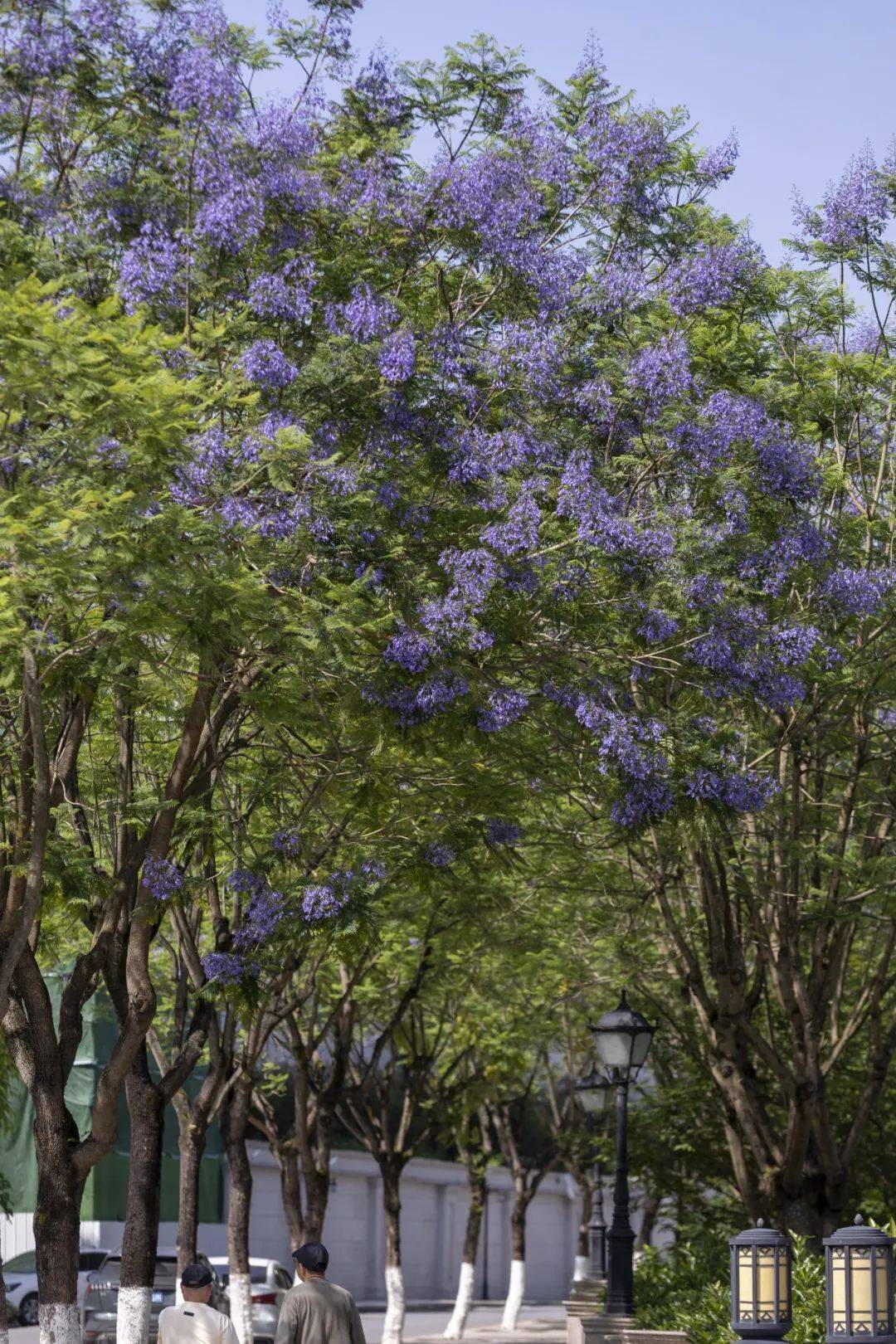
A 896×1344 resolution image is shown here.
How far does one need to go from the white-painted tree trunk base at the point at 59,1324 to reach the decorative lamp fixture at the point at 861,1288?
18.4 feet

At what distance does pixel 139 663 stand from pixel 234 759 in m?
3.82

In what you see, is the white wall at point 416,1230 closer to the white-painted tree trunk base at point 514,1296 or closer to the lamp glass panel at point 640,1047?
the white-painted tree trunk base at point 514,1296

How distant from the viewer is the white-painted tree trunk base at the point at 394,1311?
2439 cm

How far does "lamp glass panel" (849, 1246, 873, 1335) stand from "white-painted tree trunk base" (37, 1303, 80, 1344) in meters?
5.67

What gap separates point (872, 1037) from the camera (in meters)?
17.9

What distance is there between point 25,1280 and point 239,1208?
13.3 metres

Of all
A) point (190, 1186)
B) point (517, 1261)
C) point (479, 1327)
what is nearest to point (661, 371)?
point (190, 1186)

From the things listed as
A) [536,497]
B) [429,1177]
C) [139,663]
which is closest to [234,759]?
[139,663]

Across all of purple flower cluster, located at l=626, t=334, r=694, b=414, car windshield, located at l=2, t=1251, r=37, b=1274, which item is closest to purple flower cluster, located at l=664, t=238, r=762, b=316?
purple flower cluster, located at l=626, t=334, r=694, b=414

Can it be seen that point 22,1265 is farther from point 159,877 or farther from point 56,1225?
point 159,877

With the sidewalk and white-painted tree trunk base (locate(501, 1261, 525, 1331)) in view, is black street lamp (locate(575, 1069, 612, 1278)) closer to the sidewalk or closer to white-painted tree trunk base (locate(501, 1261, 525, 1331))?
the sidewalk

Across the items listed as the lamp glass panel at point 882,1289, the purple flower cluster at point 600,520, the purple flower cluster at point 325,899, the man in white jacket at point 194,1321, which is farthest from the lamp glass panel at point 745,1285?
the purple flower cluster at point 600,520

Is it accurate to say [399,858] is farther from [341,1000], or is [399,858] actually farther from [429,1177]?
[429,1177]

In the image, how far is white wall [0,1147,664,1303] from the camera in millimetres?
41000
